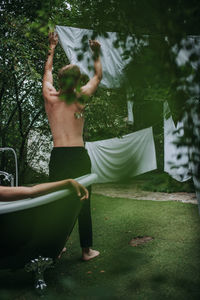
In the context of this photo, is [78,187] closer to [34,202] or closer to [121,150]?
[34,202]

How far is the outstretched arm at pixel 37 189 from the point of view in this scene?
145 centimetres

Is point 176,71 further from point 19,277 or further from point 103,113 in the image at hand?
point 103,113

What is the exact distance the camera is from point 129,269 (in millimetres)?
1907

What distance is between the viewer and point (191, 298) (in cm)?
143

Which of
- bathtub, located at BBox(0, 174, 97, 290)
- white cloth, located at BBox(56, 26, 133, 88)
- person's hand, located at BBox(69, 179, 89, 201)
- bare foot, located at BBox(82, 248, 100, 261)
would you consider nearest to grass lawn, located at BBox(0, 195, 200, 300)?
bare foot, located at BBox(82, 248, 100, 261)

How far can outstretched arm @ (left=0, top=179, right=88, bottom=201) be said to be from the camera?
1449 mm

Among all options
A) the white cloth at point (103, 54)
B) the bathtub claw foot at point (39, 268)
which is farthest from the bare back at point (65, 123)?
the white cloth at point (103, 54)

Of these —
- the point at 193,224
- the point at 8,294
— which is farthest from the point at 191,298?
the point at 193,224

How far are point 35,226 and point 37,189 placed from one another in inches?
8.5

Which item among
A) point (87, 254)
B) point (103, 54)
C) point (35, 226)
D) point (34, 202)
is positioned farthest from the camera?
point (103, 54)

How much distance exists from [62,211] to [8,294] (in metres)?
0.58

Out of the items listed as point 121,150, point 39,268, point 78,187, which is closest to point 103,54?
point 78,187

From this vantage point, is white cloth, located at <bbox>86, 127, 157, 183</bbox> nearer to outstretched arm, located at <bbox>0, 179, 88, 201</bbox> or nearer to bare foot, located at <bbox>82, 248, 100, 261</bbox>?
bare foot, located at <bbox>82, 248, 100, 261</bbox>

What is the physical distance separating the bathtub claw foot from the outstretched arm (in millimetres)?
375
